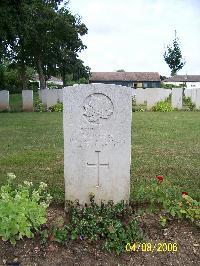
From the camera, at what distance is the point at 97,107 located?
13.7 ft

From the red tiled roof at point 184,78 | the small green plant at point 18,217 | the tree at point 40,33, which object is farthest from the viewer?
the red tiled roof at point 184,78

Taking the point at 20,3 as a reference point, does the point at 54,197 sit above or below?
below

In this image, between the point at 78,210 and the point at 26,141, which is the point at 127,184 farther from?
the point at 26,141

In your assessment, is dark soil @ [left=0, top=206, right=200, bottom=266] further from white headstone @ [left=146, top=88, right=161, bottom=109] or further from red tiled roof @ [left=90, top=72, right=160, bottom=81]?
red tiled roof @ [left=90, top=72, right=160, bottom=81]

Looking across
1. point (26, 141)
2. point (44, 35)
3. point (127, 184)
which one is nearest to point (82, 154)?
point (127, 184)

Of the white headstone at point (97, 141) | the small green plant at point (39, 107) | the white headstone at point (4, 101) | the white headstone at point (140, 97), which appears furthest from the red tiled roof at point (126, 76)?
the white headstone at point (97, 141)

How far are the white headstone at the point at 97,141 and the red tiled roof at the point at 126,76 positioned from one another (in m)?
71.8

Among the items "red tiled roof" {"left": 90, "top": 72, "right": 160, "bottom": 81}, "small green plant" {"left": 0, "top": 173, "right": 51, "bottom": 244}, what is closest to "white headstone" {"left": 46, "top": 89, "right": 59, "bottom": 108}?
"small green plant" {"left": 0, "top": 173, "right": 51, "bottom": 244}

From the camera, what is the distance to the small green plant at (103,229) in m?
3.75

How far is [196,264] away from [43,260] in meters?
1.48

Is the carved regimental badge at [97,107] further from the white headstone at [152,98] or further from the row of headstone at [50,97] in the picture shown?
the white headstone at [152,98]

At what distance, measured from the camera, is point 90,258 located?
3.66 metres

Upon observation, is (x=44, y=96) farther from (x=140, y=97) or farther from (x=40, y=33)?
(x=40, y=33)
